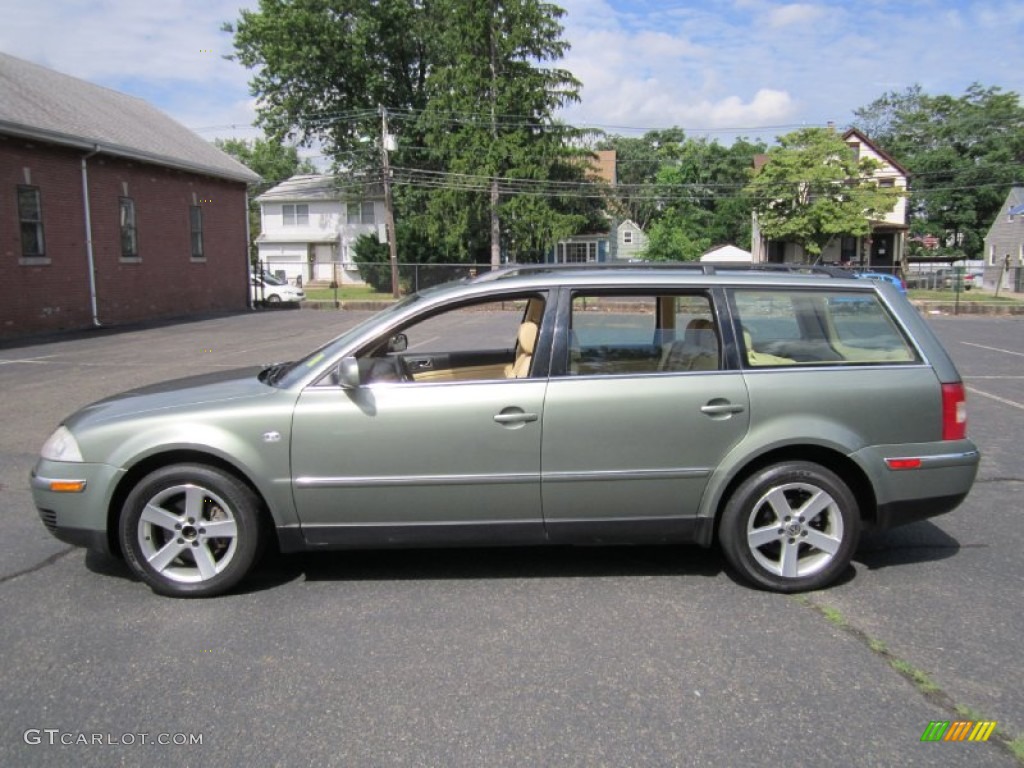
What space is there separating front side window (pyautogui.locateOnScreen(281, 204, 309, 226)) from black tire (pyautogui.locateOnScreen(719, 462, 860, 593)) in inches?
2009

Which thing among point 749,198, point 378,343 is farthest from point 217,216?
point 749,198

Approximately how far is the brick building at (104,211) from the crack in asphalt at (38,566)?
16118mm

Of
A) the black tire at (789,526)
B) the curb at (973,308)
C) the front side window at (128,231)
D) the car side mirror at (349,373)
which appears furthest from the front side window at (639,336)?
the curb at (973,308)

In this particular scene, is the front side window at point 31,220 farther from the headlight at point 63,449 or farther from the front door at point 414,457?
the front door at point 414,457

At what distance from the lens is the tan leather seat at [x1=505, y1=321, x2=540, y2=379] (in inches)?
166

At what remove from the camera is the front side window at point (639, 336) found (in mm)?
4184

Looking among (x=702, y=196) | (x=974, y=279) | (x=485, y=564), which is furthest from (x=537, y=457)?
(x=702, y=196)

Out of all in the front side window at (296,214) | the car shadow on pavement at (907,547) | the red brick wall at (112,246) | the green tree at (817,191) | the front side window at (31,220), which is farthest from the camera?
the front side window at (296,214)

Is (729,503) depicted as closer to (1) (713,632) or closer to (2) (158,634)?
(1) (713,632)

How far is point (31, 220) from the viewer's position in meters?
19.0

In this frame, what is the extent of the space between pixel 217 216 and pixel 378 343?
25680 mm

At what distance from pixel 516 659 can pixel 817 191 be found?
1650 inches

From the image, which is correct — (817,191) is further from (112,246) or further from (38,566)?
(38,566)

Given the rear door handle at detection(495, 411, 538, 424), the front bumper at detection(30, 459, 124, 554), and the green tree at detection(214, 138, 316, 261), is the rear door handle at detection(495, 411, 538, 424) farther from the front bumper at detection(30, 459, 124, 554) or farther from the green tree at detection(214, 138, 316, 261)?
the green tree at detection(214, 138, 316, 261)
